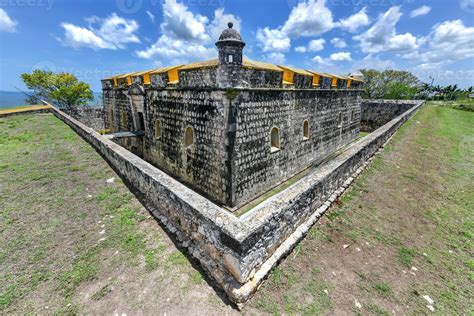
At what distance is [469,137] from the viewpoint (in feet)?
47.3

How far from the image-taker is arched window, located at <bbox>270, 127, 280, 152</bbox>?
914 centimetres

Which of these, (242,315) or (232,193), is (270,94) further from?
(242,315)

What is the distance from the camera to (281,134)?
9414mm

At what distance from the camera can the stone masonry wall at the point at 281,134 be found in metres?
7.68

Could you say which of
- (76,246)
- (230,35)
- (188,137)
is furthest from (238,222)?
(188,137)

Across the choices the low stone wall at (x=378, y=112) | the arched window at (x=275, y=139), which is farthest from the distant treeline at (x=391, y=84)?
Result: the arched window at (x=275, y=139)

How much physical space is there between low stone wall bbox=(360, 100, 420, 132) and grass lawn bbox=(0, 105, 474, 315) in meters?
19.7

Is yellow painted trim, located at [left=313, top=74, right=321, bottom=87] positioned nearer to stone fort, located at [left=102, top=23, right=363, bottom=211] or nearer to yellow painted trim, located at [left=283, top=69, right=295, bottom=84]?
stone fort, located at [left=102, top=23, right=363, bottom=211]

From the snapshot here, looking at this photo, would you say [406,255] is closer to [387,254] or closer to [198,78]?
[387,254]

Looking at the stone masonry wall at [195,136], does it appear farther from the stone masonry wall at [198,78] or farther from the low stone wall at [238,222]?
the low stone wall at [238,222]

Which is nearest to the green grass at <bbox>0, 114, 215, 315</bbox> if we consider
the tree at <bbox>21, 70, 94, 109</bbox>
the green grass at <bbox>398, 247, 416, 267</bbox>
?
the green grass at <bbox>398, 247, 416, 267</bbox>

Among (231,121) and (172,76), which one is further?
(172,76)

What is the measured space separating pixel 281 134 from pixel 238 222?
6.40 metres

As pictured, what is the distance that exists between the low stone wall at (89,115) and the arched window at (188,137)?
1958 cm
